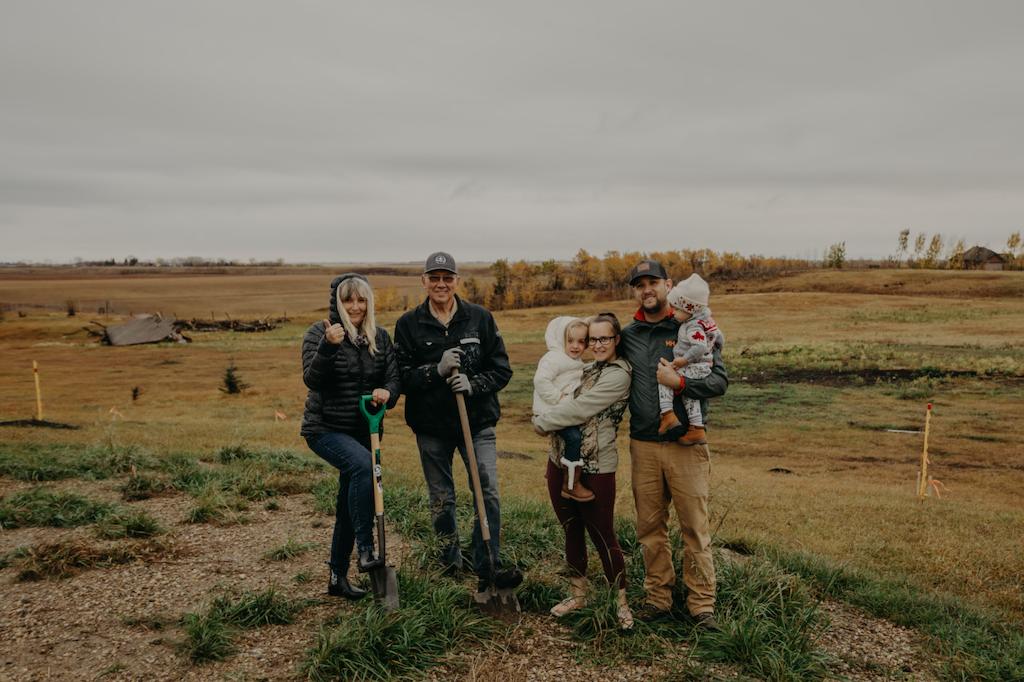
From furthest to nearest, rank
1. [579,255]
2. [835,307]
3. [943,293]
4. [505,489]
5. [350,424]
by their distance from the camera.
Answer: [579,255] → [943,293] → [835,307] → [505,489] → [350,424]

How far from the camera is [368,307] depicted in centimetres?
491

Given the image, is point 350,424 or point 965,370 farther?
point 965,370

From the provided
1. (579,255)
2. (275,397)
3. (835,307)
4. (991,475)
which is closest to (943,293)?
(835,307)

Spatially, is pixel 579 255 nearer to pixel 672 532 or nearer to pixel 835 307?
pixel 835 307

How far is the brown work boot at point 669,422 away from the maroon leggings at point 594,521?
0.50 metres

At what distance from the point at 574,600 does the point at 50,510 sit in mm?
5432

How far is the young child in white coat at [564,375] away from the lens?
4562 millimetres

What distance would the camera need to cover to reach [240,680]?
389cm

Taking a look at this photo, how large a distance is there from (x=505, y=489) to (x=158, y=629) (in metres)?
6.45

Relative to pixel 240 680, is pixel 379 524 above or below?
above

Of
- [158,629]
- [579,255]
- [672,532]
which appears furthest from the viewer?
[579,255]

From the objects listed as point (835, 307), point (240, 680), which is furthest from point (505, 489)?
point (835, 307)

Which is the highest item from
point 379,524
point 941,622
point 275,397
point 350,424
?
point 350,424

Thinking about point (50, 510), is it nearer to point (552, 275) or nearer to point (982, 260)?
point (552, 275)
